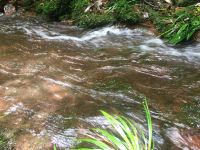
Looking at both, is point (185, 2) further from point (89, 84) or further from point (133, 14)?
point (89, 84)

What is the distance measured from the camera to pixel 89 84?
4.52m

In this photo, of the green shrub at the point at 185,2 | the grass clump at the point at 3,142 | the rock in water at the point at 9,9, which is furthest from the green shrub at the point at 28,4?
the grass clump at the point at 3,142

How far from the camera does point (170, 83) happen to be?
15.2ft

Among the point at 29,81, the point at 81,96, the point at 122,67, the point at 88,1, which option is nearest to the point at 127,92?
the point at 81,96

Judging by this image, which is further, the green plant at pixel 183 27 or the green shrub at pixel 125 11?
the green shrub at pixel 125 11

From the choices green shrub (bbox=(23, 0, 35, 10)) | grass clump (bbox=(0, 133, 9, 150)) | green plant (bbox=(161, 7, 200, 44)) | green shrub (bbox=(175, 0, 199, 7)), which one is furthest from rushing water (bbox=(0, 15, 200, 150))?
green shrub (bbox=(23, 0, 35, 10))

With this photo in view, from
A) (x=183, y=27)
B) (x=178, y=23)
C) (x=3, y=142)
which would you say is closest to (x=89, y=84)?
(x=3, y=142)

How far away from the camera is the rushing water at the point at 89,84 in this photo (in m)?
3.48

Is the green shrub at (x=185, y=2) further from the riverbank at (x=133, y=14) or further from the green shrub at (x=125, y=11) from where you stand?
the green shrub at (x=125, y=11)

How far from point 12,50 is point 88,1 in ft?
8.95

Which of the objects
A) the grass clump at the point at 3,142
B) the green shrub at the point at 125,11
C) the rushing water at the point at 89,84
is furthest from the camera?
the green shrub at the point at 125,11

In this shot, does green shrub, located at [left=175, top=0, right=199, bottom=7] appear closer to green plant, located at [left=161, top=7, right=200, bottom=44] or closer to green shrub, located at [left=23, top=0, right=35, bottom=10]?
green plant, located at [left=161, top=7, right=200, bottom=44]

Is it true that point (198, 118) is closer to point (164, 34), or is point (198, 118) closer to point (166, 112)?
point (166, 112)

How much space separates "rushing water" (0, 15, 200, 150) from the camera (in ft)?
11.4
